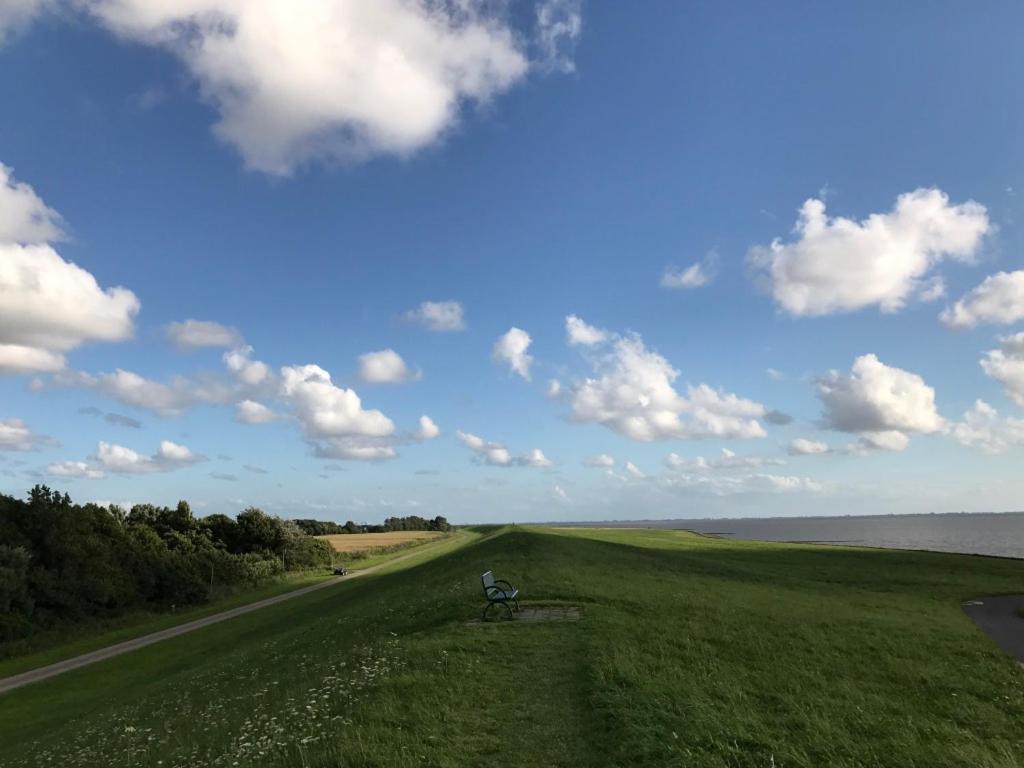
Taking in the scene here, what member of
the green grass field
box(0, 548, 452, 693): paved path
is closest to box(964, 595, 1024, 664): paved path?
the green grass field

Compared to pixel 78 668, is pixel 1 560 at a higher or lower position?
higher

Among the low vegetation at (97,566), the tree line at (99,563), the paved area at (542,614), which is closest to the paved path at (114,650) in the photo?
the low vegetation at (97,566)

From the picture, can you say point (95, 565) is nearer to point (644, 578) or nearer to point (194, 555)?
point (194, 555)

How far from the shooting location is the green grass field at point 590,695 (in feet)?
27.3

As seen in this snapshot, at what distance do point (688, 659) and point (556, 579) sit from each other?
38.5ft

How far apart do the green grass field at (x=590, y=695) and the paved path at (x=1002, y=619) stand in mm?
764

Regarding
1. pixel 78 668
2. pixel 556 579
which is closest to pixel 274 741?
pixel 556 579

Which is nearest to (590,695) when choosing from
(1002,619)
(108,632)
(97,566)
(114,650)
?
(1002,619)

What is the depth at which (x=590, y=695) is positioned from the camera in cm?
1012

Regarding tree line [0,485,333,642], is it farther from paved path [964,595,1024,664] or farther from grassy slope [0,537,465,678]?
paved path [964,595,1024,664]

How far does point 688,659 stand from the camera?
41.6 ft

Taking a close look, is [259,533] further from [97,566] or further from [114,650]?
[114,650]

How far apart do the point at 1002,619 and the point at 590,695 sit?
2165 cm

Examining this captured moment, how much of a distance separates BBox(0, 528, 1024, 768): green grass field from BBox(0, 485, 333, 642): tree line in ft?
102
